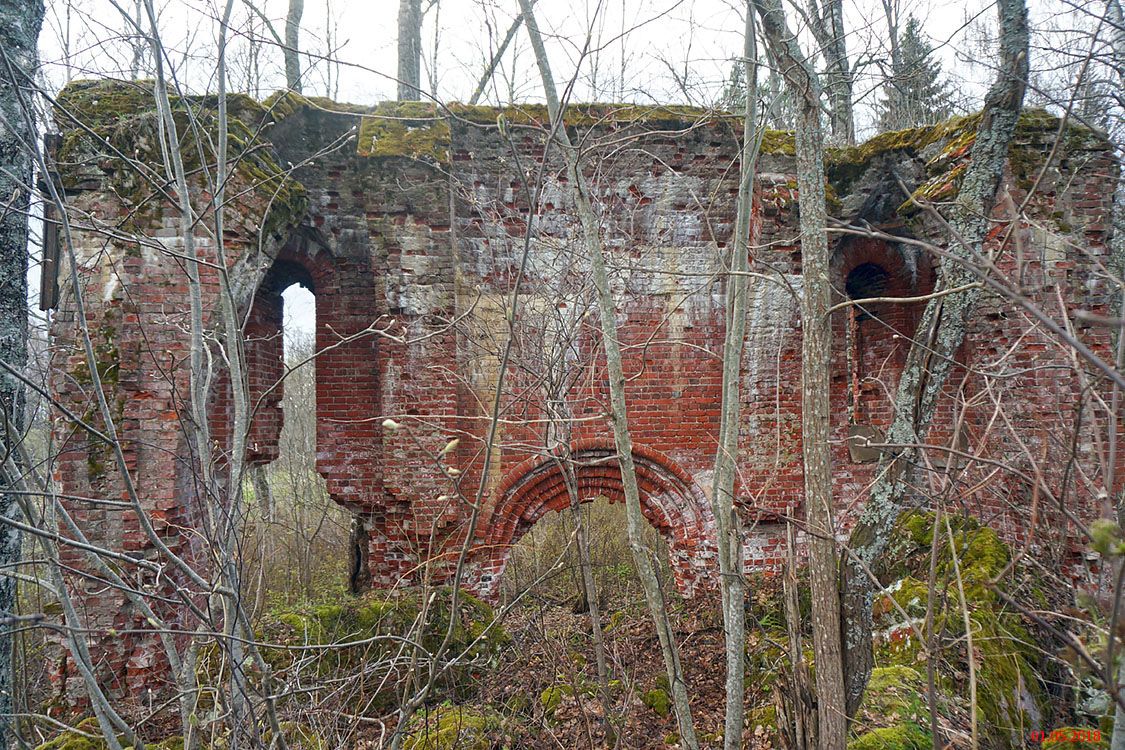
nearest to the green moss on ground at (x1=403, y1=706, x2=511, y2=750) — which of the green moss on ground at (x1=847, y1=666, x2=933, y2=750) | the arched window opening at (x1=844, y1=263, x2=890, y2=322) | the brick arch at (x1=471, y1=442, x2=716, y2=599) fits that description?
the brick arch at (x1=471, y1=442, x2=716, y2=599)

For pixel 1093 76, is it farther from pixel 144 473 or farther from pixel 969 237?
pixel 144 473

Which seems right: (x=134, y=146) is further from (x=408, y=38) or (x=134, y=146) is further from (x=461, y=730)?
(x=408, y=38)

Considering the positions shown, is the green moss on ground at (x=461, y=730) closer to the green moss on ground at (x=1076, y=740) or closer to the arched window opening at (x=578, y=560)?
the arched window opening at (x=578, y=560)

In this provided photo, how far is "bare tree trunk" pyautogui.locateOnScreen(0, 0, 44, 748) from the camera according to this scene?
2172mm

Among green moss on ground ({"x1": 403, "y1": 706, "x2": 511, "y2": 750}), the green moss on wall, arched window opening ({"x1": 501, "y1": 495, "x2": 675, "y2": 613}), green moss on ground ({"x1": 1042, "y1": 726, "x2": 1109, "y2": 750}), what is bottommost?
arched window opening ({"x1": 501, "y1": 495, "x2": 675, "y2": 613})

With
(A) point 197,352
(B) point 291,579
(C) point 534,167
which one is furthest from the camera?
(B) point 291,579

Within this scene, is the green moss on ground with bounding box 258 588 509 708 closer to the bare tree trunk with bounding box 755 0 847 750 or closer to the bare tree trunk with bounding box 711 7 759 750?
the bare tree trunk with bounding box 711 7 759 750

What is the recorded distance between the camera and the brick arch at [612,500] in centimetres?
598

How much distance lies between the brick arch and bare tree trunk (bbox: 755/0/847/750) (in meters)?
3.19

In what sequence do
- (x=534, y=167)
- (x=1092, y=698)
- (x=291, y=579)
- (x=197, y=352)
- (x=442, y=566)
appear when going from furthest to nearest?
(x=291, y=579) → (x=534, y=167) → (x=442, y=566) → (x=1092, y=698) → (x=197, y=352)

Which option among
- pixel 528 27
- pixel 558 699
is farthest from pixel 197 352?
pixel 558 699

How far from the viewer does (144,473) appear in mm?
4664

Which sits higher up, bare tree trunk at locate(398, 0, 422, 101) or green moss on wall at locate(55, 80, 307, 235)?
bare tree trunk at locate(398, 0, 422, 101)

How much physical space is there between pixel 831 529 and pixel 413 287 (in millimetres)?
4286
